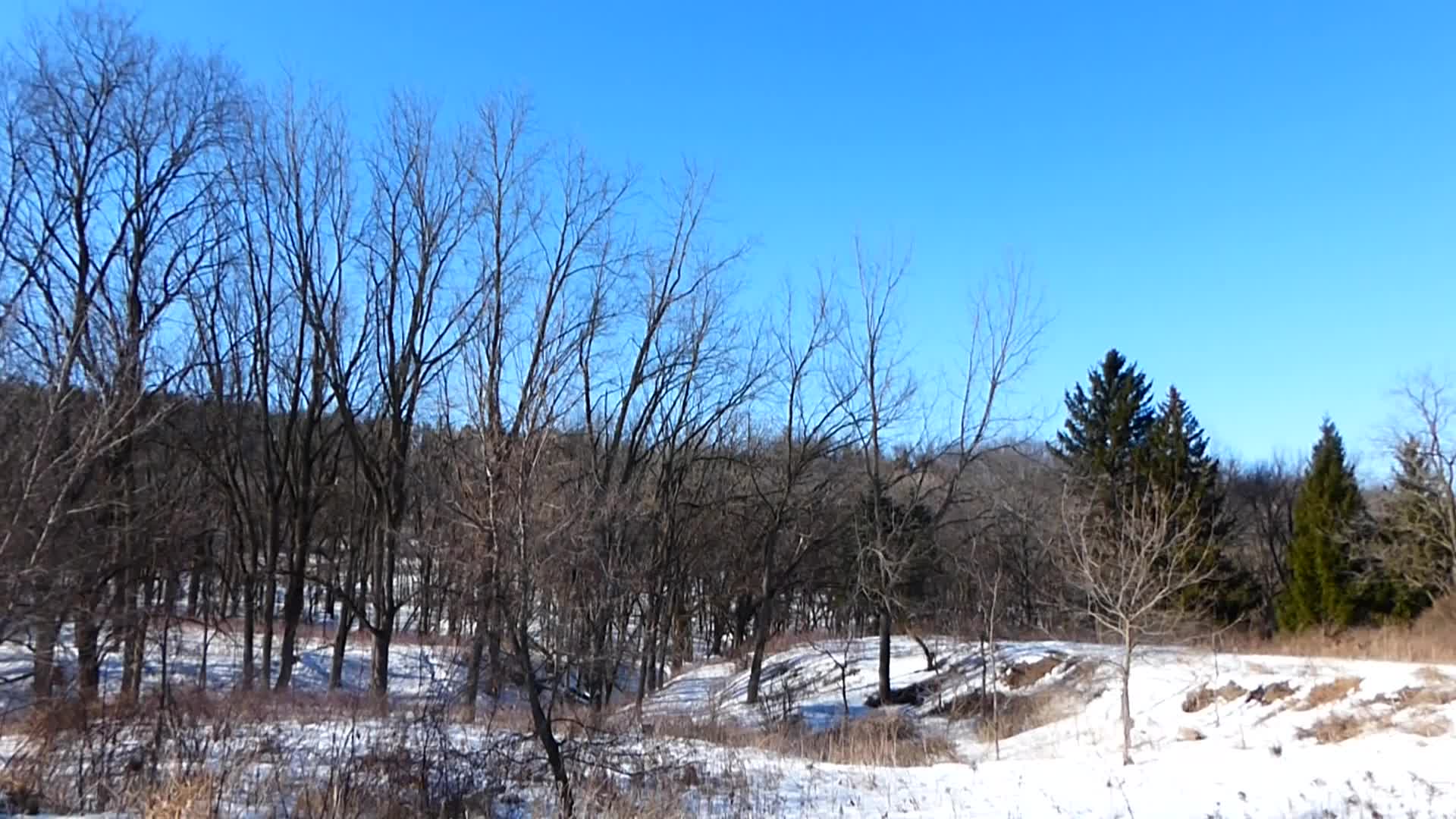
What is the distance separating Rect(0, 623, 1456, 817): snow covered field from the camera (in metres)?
10.7

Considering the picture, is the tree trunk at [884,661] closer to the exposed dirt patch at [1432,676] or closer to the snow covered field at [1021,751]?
the snow covered field at [1021,751]

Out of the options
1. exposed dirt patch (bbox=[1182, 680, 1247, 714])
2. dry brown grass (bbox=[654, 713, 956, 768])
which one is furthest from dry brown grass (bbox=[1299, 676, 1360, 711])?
dry brown grass (bbox=[654, 713, 956, 768])

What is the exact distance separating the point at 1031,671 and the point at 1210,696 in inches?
250

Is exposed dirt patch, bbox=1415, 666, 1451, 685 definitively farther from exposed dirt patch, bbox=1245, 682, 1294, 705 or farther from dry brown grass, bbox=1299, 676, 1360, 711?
exposed dirt patch, bbox=1245, 682, 1294, 705

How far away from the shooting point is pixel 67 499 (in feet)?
38.0

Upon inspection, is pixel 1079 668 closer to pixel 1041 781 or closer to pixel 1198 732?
pixel 1198 732

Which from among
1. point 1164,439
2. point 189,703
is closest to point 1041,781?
point 189,703

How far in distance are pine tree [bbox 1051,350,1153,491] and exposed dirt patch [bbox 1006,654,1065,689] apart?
13.4 meters

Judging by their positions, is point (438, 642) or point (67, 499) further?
point (438, 642)

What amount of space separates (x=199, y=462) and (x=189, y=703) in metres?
15.7

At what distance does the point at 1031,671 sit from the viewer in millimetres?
26844

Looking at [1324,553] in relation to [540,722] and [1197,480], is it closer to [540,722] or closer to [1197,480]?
[1197,480]

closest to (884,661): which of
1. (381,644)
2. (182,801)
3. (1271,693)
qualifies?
(1271,693)

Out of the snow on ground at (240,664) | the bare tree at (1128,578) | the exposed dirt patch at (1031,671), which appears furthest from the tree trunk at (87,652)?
the exposed dirt patch at (1031,671)
